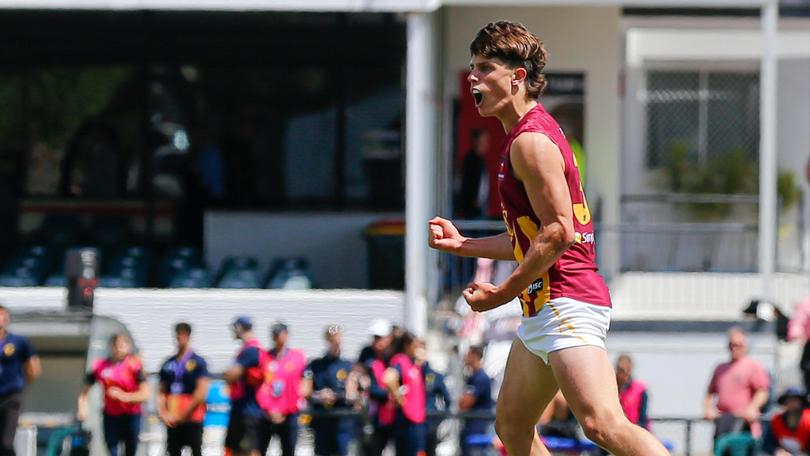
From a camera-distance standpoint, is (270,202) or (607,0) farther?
(270,202)

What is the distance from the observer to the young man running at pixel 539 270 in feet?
17.3

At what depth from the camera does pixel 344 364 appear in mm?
13078

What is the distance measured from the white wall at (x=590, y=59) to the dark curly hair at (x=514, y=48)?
12283 mm

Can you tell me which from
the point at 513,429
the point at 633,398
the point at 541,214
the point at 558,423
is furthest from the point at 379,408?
the point at 541,214

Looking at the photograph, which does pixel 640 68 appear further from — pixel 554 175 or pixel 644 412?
pixel 554 175

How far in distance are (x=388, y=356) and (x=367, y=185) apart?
530 centimetres

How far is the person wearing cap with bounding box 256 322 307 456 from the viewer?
1269 cm

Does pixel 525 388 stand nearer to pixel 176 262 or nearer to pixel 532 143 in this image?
pixel 532 143

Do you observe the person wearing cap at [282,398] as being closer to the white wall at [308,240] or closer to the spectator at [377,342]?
the spectator at [377,342]

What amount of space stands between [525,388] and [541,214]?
661 millimetres

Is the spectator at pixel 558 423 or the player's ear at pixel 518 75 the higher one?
the player's ear at pixel 518 75

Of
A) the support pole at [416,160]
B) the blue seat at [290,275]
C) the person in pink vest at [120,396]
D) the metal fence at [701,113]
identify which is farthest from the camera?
the metal fence at [701,113]

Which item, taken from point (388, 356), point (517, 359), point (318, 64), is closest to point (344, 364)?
point (388, 356)

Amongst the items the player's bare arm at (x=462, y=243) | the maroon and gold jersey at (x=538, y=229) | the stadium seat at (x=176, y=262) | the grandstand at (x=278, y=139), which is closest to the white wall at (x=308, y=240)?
the grandstand at (x=278, y=139)
